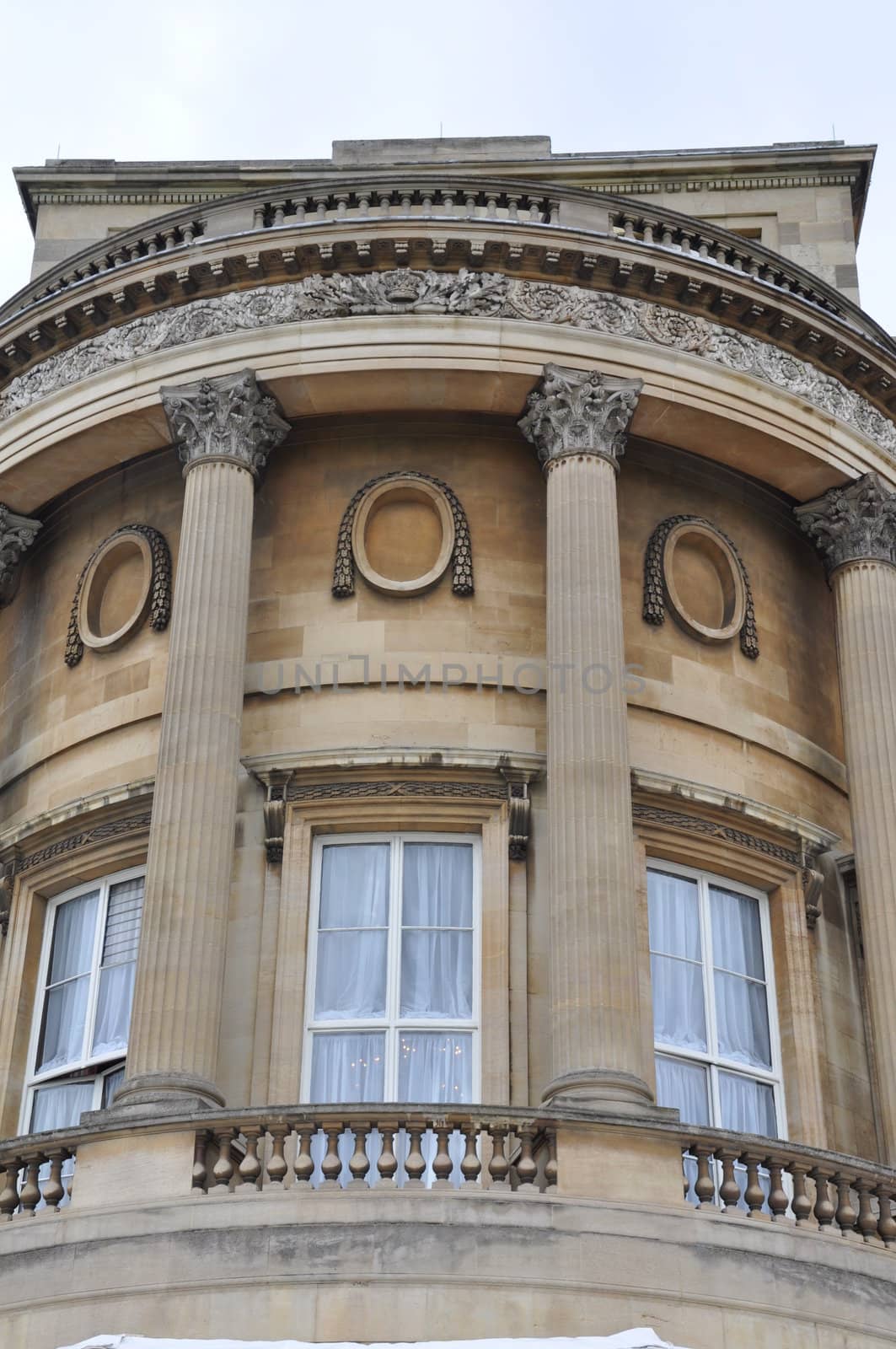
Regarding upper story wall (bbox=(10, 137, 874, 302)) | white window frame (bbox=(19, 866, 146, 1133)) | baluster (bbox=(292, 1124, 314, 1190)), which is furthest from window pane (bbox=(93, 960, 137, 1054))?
upper story wall (bbox=(10, 137, 874, 302))

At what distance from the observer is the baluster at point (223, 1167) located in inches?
761

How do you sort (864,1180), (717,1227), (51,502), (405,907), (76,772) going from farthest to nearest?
(51,502) < (76,772) < (405,907) < (864,1180) < (717,1227)

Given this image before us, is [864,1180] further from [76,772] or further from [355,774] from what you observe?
[76,772]

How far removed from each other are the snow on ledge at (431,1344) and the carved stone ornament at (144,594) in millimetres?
9889

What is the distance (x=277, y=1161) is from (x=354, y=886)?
5.01 meters

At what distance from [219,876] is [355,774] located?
8.47 ft

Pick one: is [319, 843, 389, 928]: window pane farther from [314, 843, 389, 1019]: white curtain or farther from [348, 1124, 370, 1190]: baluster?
[348, 1124, 370, 1190]: baluster

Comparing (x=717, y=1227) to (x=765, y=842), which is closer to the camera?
(x=717, y=1227)

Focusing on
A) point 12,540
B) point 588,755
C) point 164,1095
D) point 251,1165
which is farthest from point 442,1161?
point 12,540

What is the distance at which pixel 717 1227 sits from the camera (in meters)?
19.4

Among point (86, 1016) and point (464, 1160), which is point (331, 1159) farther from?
point (86, 1016)

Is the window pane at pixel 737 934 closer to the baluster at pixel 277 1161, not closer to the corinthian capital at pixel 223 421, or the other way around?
the baluster at pixel 277 1161

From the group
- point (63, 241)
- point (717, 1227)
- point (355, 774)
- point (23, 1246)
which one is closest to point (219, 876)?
point (355, 774)

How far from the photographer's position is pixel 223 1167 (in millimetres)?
19344
